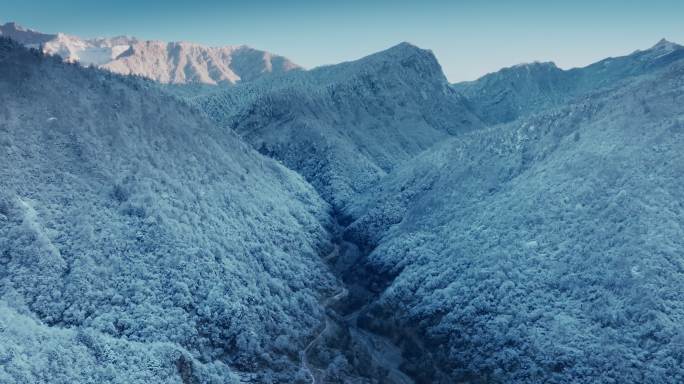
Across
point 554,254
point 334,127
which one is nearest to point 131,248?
point 554,254

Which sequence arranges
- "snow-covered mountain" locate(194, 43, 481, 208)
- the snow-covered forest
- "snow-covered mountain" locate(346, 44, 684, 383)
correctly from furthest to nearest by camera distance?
"snow-covered mountain" locate(194, 43, 481, 208) < "snow-covered mountain" locate(346, 44, 684, 383) < the snow-covered forest

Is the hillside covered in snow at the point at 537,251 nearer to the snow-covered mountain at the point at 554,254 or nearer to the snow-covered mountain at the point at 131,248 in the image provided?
the snow-covered mountain at the point at 554,254

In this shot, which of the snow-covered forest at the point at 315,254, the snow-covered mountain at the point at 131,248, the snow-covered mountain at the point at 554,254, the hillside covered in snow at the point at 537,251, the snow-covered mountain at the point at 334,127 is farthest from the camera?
the snow-covered mountain at the point at 334,127

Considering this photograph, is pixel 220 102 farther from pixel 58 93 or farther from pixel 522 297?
pixel 522 297

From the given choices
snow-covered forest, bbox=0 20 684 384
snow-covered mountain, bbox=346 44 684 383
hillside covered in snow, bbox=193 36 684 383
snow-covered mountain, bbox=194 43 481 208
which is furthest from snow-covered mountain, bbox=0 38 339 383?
snow-covered mountain, bbox=194 43 481 208

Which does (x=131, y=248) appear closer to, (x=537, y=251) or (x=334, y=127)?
(x=537, y=251)

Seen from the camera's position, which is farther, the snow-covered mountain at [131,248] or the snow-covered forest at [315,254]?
the snow-covered forest at [315,254]

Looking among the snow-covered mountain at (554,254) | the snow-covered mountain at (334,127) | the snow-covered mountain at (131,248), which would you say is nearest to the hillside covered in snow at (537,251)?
the snow-covered mountain at (554,254)

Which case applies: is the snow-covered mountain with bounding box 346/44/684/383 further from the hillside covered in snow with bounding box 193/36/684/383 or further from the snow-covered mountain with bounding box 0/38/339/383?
the snow-covered mountain with bounding box 0/38/339/383
